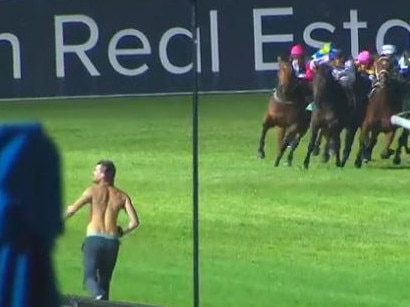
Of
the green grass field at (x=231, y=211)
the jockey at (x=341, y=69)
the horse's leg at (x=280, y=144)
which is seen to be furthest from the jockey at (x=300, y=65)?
the horse's leg at (x=280, y=144)

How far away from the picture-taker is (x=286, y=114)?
13.1 m

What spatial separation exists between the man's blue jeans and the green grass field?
0.68 metres

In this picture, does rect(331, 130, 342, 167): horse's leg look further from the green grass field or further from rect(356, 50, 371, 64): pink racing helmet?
rect(356, 50, 371, 64): pink racing helmet

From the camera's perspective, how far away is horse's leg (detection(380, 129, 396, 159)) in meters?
13.3

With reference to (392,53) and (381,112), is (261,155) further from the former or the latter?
(392,53)

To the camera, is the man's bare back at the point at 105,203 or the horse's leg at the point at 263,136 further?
the horse's leg at the point at 263,136

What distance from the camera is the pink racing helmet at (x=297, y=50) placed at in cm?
1259

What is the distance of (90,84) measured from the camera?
502 inches

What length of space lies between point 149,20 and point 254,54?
0.99 m

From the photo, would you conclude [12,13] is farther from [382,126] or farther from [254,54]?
[382,126]

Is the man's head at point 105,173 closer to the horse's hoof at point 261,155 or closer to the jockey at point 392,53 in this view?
the jockey at point 392,53

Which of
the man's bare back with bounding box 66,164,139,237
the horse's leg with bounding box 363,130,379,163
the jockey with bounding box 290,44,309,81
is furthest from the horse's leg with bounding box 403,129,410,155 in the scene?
the man's bare back with bounding box 66,164,139,237

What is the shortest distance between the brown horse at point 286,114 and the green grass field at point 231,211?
11 cm

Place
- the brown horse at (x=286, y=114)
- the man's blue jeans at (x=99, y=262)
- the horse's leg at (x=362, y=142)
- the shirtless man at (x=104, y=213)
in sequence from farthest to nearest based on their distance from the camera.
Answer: the horse's leg at (x=362, y=142) → the brown horse at (x=286, y=114) → the man's blue jeans at (x=99, y=262) → the shirtless man at (x=104, y=213)
